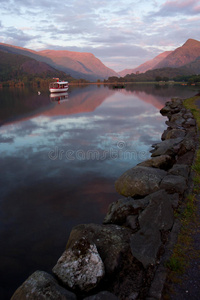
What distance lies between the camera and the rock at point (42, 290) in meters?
4.72

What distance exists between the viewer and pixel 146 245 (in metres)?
6.20

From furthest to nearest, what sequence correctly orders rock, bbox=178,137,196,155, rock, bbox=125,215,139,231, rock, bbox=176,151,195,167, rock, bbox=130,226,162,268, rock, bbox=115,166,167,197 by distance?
rock, bbox=178,137,196,155
rock, bbox=176,151,195,167
rock, bbox=115,166,167,197
rock, bbox=125,215,139,231
rock, bbox=130,226,162,268

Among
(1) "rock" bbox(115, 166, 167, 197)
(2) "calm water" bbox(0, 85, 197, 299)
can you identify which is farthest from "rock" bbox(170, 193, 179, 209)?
(2) "calm water" bbox(0, 85, 197, 299)

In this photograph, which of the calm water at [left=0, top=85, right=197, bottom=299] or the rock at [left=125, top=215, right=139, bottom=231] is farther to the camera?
the calm water at [left=0, top=85, right=197, bottom=299]

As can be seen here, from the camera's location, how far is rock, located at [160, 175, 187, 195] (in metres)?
9.09

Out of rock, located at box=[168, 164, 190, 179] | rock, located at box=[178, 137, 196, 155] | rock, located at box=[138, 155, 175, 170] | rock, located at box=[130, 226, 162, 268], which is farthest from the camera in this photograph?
rock, located at box=[178, 137, 196, 155]

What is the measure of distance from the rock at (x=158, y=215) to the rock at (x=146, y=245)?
0.29 meters

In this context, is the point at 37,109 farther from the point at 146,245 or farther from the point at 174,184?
the point at 146,245

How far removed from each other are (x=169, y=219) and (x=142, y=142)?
14844mm

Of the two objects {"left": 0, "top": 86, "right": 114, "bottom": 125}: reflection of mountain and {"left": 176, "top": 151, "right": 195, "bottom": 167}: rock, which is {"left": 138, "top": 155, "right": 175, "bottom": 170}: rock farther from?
{"left": 0, "top": 86, "right": 114, "bottom": 125}: reflection of mountain

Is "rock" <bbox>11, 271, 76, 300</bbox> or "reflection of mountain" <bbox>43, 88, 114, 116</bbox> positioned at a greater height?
"reflection of mountain" <bbox>43, 88, 114, 116</bbox>

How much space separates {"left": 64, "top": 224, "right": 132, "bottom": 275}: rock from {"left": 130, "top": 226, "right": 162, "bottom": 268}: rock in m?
0.39

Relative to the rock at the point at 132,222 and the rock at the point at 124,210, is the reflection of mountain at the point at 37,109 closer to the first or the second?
the rock at the point at 124,210

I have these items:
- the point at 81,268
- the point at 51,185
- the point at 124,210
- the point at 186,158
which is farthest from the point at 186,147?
the point at 81,268
